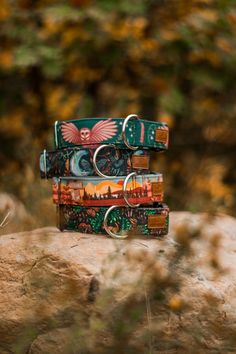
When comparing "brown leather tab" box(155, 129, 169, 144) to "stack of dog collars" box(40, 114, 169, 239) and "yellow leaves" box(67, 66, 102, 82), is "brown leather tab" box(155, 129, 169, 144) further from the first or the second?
"yellow leaves" box(67, 66, 102, 82)

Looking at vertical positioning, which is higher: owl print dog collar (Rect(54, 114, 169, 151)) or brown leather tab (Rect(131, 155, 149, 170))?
owl print dog collar (Rect(54, 114, 169, 151))

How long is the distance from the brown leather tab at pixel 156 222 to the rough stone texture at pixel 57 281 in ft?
0.44

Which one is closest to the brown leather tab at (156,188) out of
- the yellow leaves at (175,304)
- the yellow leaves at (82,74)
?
the yellow leaves at (175,304)

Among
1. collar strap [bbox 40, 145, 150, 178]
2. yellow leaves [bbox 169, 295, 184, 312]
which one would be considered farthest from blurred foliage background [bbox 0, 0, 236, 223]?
yellow leaves [bbox 169, 295, 184, 312]

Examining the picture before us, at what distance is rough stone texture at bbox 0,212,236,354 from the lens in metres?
2.13

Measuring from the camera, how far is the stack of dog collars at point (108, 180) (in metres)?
2.71

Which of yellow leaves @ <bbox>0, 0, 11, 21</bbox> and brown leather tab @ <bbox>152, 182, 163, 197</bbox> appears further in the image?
yellow leaves @ <bbox>0, 0, 11, 21</bbox>

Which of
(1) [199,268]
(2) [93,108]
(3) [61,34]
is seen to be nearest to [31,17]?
(3) [61,34]

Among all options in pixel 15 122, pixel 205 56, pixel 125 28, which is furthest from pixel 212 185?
pixel 15 122

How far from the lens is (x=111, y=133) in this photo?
9.05 ft

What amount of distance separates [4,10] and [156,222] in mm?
2521

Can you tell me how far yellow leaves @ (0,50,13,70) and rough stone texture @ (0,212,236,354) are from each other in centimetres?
246

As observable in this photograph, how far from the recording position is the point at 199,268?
7.95 feet

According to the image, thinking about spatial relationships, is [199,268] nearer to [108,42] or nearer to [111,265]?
[111,265]
